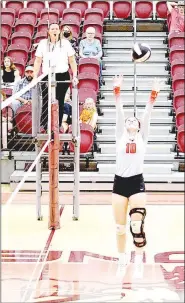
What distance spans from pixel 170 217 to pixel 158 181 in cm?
126

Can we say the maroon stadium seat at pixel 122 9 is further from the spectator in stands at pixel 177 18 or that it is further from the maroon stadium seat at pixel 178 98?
the maroon stadium seat at pixel 178 98

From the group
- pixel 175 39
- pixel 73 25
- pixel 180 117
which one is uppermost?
pixel 73 25

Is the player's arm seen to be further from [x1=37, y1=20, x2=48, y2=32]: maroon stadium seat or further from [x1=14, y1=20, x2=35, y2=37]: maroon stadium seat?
[x1=14, y1=20, x2=35, y2=37]: maroon stadium seat

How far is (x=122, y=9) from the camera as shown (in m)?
11.4

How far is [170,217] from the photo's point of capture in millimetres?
6543

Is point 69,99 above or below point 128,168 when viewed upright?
above

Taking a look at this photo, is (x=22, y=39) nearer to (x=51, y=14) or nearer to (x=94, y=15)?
(x=51, y=14)

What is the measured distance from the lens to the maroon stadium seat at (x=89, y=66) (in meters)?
9.27

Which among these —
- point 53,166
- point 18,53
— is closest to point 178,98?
point 18,53

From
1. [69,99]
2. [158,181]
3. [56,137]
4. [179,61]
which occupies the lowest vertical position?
[158,181]

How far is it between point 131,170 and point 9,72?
430 centimetres

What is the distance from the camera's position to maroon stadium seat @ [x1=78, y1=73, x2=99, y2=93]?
352 inches

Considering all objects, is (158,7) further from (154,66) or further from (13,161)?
(13,161)

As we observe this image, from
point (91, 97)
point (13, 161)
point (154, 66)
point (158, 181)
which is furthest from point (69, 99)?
point (154, 66)
